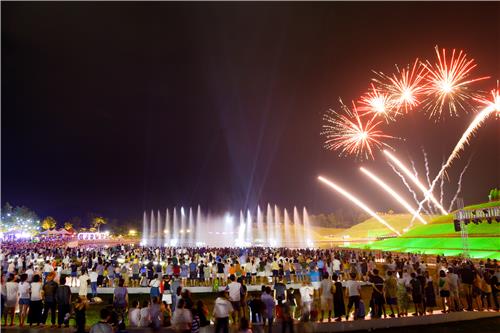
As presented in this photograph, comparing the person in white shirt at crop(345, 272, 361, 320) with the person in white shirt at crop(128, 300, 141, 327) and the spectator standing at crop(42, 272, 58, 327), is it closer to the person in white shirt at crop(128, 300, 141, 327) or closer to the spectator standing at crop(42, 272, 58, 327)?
the person in white shirt at crop(128, 300, 141, 327)

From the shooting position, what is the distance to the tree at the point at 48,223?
180 m

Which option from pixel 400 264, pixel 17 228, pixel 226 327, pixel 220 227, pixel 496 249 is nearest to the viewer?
pixel 226 327

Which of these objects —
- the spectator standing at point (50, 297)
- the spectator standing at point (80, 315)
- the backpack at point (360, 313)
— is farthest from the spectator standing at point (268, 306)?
the spectator standing at point (50, 297)

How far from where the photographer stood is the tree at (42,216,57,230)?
180 metres

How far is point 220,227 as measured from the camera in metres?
114

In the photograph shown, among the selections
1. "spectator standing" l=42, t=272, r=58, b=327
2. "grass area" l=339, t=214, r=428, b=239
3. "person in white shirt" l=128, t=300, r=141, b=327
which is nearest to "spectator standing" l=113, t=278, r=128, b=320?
"spectator standing" l=42, t=272, r=58, b=327

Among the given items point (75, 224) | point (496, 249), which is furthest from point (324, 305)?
point (75, 224)

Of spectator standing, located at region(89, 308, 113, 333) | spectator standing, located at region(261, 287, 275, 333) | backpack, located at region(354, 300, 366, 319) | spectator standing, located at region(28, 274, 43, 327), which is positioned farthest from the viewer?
backpack, located at region(354, 300, 366, 319)

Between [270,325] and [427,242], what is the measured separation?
45131 mm

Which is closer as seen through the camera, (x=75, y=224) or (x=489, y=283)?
(x=489, y=283)

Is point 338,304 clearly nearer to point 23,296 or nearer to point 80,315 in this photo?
point 80,315

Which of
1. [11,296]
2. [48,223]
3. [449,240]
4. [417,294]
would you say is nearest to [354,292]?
[417,294]

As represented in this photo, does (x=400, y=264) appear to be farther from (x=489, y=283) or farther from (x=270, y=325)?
(x=270, y=325)

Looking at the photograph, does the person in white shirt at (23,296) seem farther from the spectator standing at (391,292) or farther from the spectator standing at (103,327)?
the spectator standing at (391,292)
